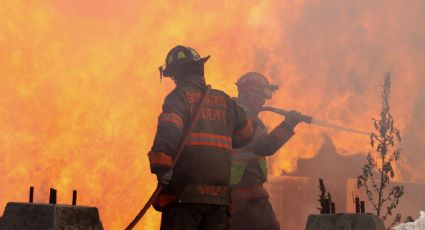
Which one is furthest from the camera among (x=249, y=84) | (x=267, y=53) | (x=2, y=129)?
(x=267, y=53)

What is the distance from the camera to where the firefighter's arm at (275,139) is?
697 centimetres

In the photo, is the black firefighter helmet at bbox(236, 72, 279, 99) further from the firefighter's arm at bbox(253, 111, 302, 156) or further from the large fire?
the large fire

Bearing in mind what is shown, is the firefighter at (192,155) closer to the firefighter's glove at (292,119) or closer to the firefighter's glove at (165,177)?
the firefighter's glove at (165,177)

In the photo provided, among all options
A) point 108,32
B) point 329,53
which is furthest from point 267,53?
point 108,32

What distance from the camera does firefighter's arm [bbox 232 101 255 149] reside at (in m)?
5.86

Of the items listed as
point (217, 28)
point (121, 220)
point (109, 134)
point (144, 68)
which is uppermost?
point (217, 28)

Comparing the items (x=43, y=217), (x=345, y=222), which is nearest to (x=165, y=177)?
(x=43, y=217)

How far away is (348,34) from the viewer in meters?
18.0

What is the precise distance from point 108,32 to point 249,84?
7130 mm

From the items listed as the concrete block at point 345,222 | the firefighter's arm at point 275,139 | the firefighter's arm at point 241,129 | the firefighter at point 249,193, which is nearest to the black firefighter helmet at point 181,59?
the firefighter's arm at point 241,129

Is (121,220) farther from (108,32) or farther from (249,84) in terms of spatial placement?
(249,84)

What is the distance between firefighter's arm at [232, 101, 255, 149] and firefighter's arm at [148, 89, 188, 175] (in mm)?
605

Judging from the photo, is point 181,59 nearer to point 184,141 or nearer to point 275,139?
point 184,141

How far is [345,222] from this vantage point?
228 inches
